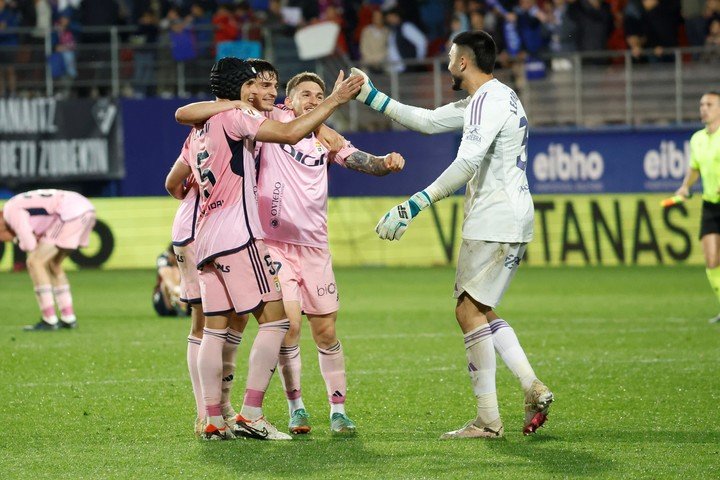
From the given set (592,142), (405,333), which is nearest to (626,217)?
(592,142)

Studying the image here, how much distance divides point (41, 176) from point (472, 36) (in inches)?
721

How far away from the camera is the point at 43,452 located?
7117 mm

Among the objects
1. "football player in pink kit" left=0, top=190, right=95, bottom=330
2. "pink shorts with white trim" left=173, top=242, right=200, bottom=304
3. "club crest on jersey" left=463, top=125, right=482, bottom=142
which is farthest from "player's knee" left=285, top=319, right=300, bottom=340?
"football player in pink kit" left=0, top=190, right=95, bottom=330

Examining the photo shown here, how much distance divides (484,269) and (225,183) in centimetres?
159

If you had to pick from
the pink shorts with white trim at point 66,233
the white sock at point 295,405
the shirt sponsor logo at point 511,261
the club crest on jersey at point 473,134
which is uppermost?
the club crest on jersey at point 473,134

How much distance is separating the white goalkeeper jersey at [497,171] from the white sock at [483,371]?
0.59m

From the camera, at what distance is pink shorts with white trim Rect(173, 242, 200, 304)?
7949mm

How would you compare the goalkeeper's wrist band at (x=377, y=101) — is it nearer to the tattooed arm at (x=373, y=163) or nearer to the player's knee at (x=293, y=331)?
the tattooed arm at (x=373, y=163)

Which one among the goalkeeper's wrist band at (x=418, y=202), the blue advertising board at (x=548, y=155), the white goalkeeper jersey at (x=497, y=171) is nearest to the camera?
the goalkeeper's wrist band at (x=418, y=202)

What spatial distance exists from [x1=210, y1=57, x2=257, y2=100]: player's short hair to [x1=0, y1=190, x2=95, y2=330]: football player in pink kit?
721cm

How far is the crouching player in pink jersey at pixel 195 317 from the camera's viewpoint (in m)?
7.65

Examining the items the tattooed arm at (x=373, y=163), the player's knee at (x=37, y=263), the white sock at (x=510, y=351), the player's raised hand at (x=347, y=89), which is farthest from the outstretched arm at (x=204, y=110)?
the player's knee at (x=37, y=263)

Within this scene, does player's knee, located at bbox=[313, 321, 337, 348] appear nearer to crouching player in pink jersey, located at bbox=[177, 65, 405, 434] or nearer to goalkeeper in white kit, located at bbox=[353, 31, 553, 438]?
crouching player in pink jersey, located at bbox=[177, 65, 405, 434]

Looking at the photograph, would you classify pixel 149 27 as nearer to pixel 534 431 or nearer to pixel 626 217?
pixel 626 217
